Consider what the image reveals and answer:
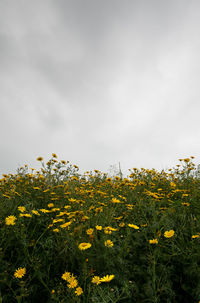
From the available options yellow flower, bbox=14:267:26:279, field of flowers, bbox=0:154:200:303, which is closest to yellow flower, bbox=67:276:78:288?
field of flowers, bbox=0:154:200:303

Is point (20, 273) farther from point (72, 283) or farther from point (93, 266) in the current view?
point (93, 266)

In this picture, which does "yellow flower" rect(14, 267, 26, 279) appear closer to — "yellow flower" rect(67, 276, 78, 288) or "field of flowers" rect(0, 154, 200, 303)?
"field of flowers" rect(0, 154, 200, 303)

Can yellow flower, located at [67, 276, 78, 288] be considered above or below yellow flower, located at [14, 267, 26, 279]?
below

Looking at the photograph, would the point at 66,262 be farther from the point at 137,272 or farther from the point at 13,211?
the point at 13,211

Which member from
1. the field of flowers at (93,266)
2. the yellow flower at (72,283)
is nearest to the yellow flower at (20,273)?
the field of flowers at (93,266)

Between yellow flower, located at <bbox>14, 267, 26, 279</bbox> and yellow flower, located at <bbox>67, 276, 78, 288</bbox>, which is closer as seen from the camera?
yellow flower, located at <bbox>67, 276, 78, 288</bbox>

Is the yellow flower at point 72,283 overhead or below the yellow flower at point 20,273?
below

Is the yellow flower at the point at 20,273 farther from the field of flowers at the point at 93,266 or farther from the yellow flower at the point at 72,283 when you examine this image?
the yellow flower at the point at 72,283

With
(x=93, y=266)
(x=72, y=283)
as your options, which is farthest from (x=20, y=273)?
(x=93, y=266)

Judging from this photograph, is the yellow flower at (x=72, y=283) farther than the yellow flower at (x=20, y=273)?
No

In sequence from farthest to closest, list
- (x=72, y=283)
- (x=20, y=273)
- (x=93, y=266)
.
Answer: (x=93, y=266), (x=20, y=273), (x=72, y=283)

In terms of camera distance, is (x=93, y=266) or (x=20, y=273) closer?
(x=20, y=273)

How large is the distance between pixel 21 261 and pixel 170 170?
4.14 m

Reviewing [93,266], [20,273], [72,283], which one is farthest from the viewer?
[93,266]
